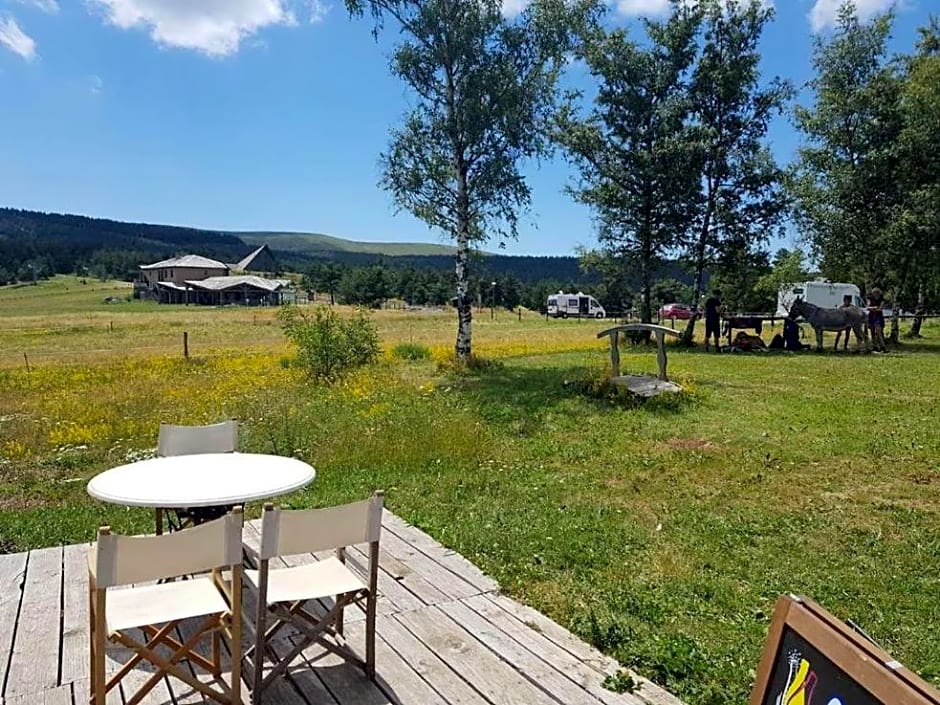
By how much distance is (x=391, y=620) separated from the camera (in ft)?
11.0

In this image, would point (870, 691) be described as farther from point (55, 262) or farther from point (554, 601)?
point (55, 262)

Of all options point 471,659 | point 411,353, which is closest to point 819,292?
point 411,353

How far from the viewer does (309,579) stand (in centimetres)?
278

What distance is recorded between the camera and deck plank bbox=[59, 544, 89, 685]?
2857 mm

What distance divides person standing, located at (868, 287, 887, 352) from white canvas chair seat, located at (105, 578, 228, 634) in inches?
762

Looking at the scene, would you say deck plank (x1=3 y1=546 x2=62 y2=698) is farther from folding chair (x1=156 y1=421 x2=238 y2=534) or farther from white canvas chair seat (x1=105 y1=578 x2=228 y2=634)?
folding chair (x1=156 y1=421 x2=238 y2=534)

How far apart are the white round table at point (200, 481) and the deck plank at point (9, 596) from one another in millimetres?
763

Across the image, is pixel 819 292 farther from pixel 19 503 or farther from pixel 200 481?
pixel 200 481

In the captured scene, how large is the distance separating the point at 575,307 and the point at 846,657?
59465 mm

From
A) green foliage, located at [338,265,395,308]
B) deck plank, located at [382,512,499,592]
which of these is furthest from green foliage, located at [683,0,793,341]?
green foliage, located at [338,265,395,308]

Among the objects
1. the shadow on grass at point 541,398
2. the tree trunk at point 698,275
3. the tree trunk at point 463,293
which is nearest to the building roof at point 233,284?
the tree trunk at point 698,275

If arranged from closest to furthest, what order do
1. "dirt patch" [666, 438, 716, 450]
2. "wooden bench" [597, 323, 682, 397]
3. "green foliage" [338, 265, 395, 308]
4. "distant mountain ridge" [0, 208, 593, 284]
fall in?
1. "dirt patch" [666, 438, 716, 450]
2. "wooden bench" [597, 323, 682, 397]
3. "green foliage" [338, 265, 395, 308]
4. "distant mountain ridge" [0, 208, 593, 284]

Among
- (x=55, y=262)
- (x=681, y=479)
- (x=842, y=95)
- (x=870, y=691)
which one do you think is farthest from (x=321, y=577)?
(x=55, y=262)

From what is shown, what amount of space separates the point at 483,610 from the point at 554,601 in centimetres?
48
